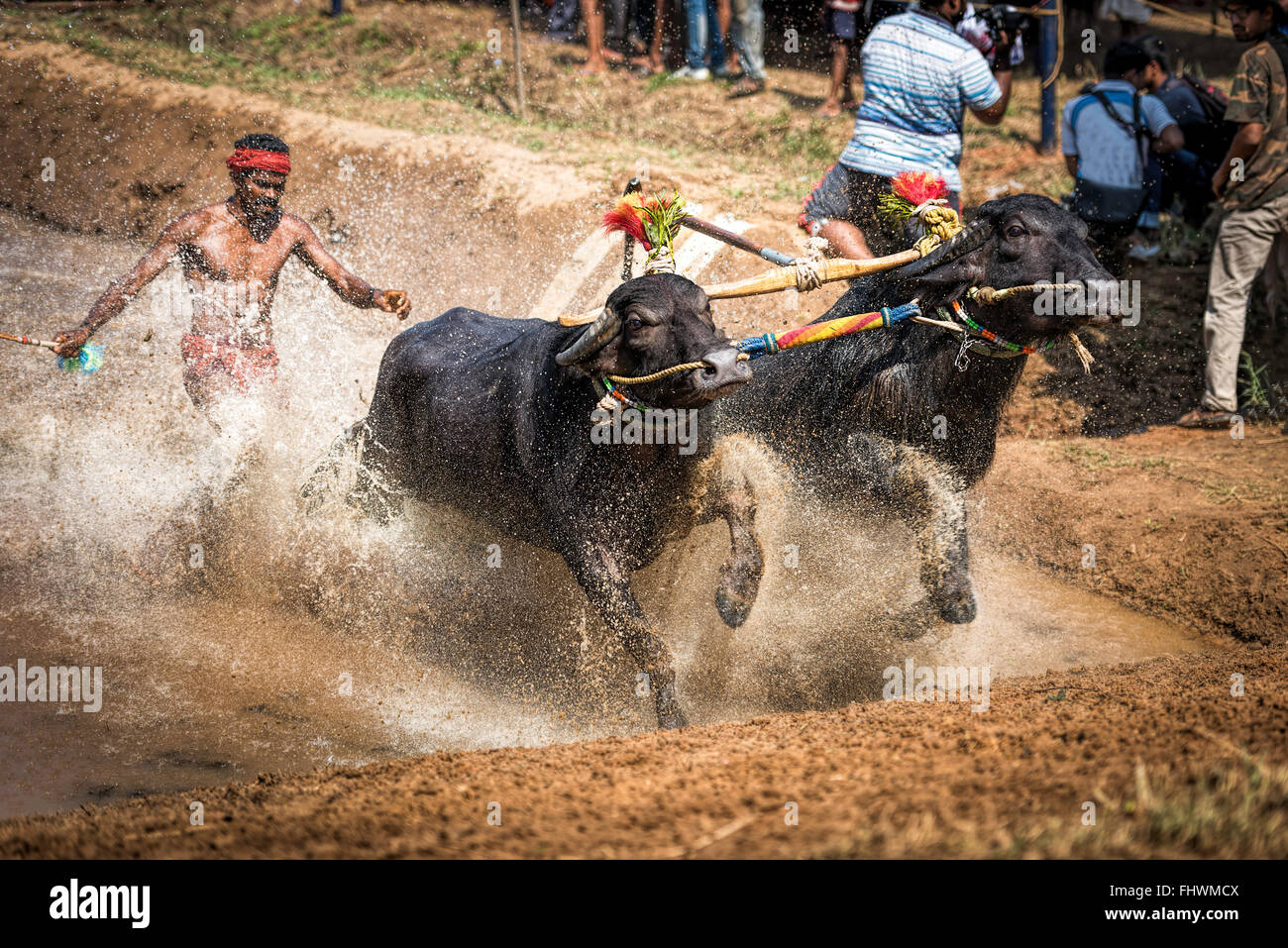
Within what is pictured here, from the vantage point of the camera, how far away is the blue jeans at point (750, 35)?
1170 centimetres

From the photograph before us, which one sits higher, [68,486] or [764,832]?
[764,832]

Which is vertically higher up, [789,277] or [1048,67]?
[1048,67]

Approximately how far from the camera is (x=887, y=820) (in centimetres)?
262

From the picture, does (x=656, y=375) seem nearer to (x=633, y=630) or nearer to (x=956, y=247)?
(x=633, y=630)

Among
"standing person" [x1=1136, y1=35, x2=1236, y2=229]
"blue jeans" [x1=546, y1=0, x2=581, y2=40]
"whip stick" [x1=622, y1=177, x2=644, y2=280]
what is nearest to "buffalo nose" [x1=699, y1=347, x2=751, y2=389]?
"whip stick" [x1=622, y1=177, x2=644, y2=280]

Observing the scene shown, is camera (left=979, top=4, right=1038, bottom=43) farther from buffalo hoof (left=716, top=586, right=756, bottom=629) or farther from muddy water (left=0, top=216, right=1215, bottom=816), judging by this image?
buffalo hoof (left=716, top=586, right=756, bottom=629)

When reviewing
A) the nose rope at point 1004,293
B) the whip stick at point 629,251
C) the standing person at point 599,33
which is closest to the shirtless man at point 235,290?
the whip stick at point 629,251

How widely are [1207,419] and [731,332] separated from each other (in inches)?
133

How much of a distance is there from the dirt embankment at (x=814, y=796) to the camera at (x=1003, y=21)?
5.88m

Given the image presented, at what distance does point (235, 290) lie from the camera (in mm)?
6297

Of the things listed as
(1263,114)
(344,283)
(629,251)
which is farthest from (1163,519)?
(344,283)
